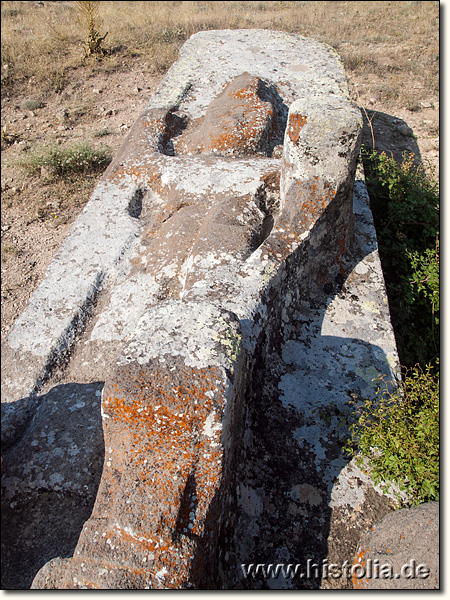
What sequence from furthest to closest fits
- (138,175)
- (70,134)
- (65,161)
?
1. (70,134)
2. (65,161)
3. (138,175)

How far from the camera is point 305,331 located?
10.1ft

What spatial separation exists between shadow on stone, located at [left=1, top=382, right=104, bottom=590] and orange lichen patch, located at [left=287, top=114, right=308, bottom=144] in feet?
7.20

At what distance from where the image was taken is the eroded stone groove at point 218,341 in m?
1.82

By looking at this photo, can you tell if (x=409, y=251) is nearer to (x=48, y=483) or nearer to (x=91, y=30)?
(x=48, y=483)

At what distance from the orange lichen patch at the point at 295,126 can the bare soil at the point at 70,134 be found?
2.93 metres

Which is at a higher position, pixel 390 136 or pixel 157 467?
pixel 157 467

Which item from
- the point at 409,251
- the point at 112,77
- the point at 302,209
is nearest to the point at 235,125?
the point at 302,209

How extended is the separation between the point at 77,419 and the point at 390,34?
33.1ft

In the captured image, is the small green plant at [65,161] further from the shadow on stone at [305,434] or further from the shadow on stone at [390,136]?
the shadow on stone at [305,434]

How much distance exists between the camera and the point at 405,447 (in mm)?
2207

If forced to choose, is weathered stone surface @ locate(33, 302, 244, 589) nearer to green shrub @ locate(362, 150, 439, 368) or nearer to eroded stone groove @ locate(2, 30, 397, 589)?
eroded stone groove @ locate(2, 30, 397, 589)

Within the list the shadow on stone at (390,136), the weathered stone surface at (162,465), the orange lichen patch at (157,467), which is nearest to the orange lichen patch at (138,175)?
the weathered stone surface at (162,465)

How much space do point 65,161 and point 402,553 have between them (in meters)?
5.48

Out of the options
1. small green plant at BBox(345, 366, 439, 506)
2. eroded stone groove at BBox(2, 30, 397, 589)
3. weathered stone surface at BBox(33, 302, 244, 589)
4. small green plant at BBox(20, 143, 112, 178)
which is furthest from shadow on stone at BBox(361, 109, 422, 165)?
weathered stone surface at BBox(33, 302, 244, 589)
